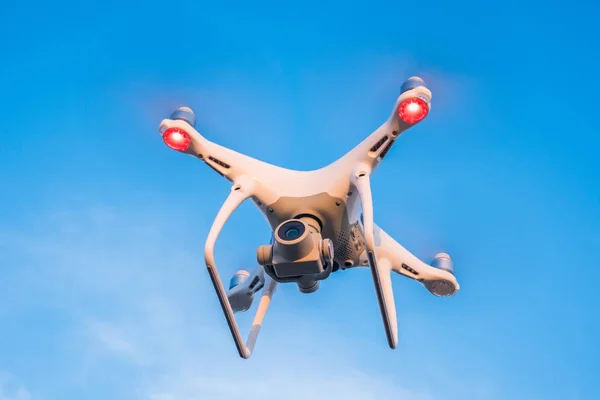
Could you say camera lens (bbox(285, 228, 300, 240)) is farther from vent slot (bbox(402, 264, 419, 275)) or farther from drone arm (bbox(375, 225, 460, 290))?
vent slot (bbox(402, 264, 419, 275))

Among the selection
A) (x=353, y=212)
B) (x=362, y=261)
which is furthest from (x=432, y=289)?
(x=353, y=212)

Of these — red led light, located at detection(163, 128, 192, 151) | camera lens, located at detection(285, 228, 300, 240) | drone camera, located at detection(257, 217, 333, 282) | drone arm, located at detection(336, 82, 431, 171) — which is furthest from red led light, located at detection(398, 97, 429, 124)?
red led light, located at detection(163, 128, 192, 151)

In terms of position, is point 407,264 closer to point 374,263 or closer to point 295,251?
point 295,251

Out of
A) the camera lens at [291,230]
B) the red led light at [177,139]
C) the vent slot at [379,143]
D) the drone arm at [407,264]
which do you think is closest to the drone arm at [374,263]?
the drone arm at [407,264]

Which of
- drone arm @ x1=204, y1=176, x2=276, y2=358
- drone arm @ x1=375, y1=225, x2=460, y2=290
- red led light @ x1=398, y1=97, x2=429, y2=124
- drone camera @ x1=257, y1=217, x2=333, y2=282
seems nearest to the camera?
drone arm @ x1=204, y1=176, x2=276, y2=358

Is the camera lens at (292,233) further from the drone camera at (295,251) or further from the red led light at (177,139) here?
the red led light at (177,139)

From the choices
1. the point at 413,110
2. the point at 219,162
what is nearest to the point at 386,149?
the point at 413,110

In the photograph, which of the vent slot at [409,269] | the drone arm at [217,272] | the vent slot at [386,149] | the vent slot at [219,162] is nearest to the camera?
the drone arm at [217,272]

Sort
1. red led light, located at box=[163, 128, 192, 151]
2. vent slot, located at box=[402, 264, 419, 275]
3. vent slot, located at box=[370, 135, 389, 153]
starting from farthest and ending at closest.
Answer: vent slot, located at box=[402, 264, 419, 275] < red led light, located at box=[163, 128, 192, 151] < vent slot, located at box=[370, 135, 389, 153]
